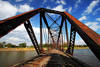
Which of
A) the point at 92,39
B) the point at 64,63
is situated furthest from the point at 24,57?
the point at 92,39

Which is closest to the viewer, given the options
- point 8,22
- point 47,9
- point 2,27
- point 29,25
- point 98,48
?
point 98,48

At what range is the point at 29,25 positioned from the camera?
18.7 feet

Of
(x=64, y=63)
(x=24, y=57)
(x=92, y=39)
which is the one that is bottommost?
(x=24, y=57)

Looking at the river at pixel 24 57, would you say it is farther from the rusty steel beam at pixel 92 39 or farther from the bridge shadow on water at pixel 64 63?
the rusty steel beam at pixel 92 39

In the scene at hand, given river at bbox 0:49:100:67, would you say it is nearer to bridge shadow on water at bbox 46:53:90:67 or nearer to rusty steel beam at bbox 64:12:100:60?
bridge shadow on water at bbox 46:53:90:67

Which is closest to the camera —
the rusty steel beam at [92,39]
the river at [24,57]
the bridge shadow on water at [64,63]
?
the rusty steel beam at [92,39]

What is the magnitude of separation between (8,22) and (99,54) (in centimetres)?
313

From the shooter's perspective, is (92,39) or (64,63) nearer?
(92,39)

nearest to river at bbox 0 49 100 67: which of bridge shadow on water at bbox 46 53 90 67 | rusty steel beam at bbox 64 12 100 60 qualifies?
bridge shadow on water at bbox 46 53 90 67

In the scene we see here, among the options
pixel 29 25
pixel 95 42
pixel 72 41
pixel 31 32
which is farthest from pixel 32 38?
pixel 95 42

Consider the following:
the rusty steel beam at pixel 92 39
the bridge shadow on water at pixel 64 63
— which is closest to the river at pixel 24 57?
the bridge shadow on water at pixel 64 63

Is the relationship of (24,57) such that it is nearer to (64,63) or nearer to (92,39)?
(64,63)

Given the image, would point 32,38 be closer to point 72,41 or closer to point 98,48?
point 72,41

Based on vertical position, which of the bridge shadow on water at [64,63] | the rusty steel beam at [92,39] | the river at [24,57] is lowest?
the river at [24,57]
